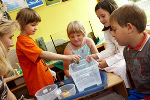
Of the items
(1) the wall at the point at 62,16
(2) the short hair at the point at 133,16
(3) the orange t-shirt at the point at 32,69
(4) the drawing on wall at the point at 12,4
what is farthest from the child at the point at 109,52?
(4) the drawing on wall at the point at 12,4

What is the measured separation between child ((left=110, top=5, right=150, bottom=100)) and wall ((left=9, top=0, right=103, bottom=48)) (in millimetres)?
1714

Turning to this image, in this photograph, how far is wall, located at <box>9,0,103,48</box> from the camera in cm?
266

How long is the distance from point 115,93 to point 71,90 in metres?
0.41

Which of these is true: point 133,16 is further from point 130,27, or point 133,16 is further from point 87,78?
point 87,78

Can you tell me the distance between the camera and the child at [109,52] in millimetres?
1180

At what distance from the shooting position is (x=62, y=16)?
276 centimetres

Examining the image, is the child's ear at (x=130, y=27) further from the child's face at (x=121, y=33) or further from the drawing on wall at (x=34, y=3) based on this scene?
the drawing on wall at (x=34, y=3)

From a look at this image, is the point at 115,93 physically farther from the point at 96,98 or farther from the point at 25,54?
the point at 25,54

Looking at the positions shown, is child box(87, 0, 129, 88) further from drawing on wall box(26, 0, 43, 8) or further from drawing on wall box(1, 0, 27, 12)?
drawing on wall box(1, 0, 27, 12)

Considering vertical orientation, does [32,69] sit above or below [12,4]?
below

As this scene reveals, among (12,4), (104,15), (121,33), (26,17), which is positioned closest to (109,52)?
(104,15)

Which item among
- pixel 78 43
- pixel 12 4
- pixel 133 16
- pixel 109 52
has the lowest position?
pixel 109 52

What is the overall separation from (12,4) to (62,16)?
3.12ft

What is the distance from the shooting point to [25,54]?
53.4 inches
